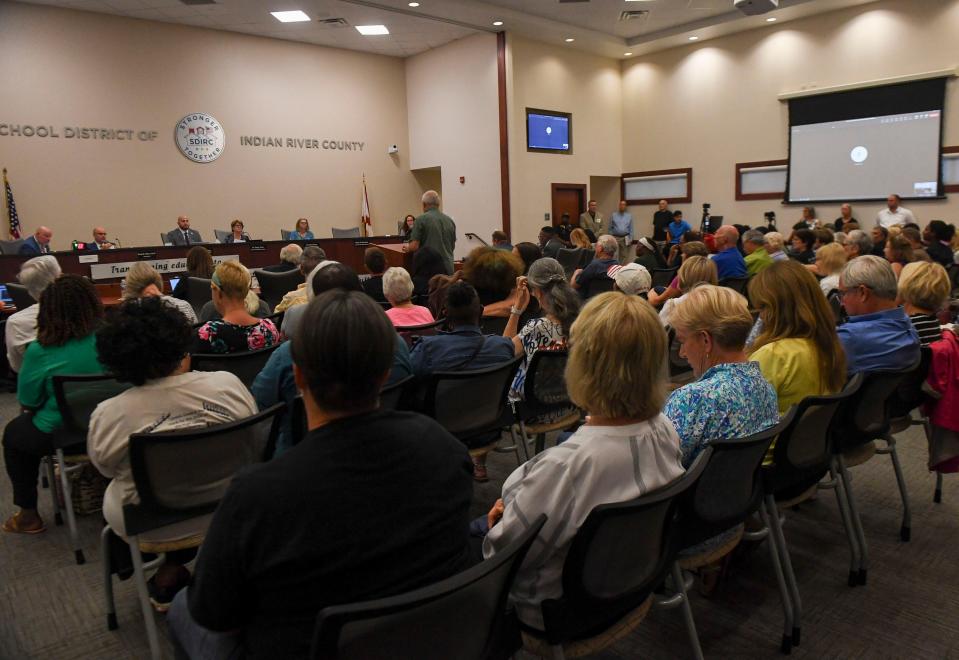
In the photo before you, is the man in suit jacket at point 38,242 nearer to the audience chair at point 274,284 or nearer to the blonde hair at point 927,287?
the audience chair at point 274,284

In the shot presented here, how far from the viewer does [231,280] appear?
2953 millimetres

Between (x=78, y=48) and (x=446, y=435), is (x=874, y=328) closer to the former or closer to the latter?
(x=446, y=435)

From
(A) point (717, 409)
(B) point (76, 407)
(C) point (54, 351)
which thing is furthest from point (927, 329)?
(C) point (54, 351)

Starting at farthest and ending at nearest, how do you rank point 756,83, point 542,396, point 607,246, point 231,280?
1. point 756,83
2. point 607,246
3. point 542,396
4. point 231,280

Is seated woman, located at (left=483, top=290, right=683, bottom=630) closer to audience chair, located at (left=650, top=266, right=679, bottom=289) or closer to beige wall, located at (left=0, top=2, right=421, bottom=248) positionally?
audience chair, located at (left=650, top=266, right=679, bottom=289)

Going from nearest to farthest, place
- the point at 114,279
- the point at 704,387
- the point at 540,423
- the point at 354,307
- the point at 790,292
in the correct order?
the point at 354,307 → the point at 704,387 → the point at 790,292 → the point at 540,423 → the point at 114,279

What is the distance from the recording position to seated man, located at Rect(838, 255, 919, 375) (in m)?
2.67

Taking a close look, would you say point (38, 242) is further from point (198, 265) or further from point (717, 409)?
point (717, 409)

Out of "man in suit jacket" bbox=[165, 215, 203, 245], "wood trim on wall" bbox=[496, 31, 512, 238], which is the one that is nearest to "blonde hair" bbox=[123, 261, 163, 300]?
"man in suit jacket" bbox=[165, 215, 203, 245]

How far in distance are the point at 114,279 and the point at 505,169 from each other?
6.78 meters

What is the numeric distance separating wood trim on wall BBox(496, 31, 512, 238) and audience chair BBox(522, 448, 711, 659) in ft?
34.1

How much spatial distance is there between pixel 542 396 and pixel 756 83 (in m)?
11.4

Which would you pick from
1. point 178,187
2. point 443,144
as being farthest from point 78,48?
point 443,144

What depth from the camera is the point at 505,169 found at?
38.4ft
